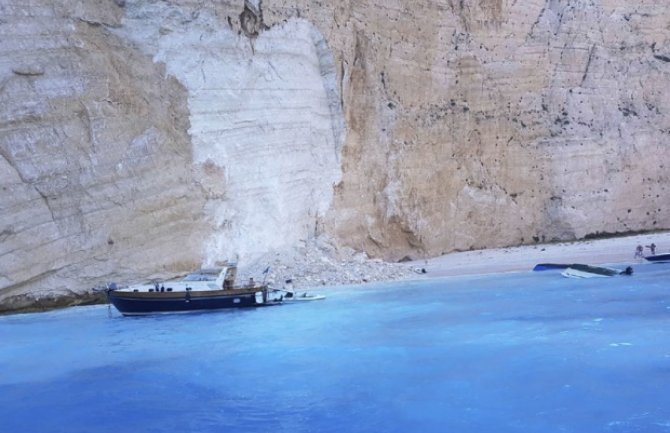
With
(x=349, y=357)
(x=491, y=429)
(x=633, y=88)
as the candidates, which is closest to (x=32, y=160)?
(x=349, y=357)

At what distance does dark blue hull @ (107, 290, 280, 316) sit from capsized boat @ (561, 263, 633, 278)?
766cm

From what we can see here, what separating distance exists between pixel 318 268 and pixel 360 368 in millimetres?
9943

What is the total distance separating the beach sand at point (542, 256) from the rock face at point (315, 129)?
44.4 inches

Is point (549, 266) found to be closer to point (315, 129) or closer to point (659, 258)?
point (659, 258)

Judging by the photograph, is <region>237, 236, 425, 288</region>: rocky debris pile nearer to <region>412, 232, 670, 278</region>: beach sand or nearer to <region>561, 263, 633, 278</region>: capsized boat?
<region>412, 232, 670, 278</region>: beach sand

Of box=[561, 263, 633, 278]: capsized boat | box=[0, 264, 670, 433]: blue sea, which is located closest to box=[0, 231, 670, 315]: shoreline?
box=[561, 263, 633, 278]: capsized boat

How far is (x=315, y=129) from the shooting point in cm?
2111

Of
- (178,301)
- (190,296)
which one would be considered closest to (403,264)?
(190,296)

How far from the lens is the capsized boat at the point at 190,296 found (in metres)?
14.7

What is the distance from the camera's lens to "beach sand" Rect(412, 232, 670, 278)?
1997 cm

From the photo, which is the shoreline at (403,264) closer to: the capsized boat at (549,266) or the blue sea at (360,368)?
the capsized boat at (549,266)

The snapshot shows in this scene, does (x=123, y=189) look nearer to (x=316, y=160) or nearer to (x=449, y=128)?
(x=316, y=160)

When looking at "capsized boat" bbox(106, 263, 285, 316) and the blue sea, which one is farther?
"capsized boat" bbox(106, 263, 285, 316)

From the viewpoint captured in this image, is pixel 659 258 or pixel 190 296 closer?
pixel 190 296
